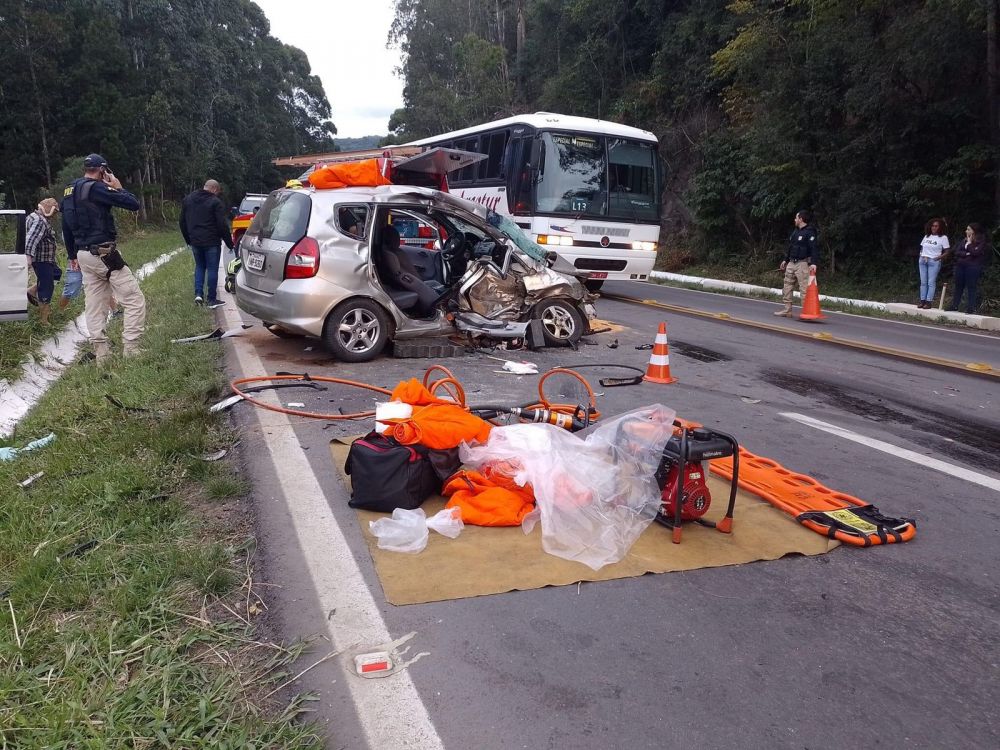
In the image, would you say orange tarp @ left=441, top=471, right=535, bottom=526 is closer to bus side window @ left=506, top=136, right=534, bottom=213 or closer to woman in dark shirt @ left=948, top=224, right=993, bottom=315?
bus side window @ left=506, top=136, right=534, bottom=213

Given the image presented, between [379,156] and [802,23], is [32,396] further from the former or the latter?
[802,23]

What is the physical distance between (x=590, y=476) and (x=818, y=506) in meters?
1.35

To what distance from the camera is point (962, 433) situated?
6.24 meters

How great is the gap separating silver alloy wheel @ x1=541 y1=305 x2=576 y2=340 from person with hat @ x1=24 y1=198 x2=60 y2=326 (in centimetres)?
683

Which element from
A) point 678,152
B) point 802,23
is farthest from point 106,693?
point 678,152

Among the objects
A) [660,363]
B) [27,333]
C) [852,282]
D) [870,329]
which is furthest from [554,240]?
[852,282]

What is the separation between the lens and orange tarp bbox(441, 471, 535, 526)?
3988 millimetres

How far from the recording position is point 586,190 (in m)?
14.1

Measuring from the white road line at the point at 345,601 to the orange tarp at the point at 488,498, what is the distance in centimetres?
65

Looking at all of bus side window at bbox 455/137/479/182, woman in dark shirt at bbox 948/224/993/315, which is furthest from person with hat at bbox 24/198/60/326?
woman in dark shirt at bbox 948/224/993/315

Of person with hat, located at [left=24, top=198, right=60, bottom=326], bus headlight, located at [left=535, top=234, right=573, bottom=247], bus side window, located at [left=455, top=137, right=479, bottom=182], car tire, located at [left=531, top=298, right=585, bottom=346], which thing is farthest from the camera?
bus side window, located at [left=455, top=137, right=479, bottom=182]

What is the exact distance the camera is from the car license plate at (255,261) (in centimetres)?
783

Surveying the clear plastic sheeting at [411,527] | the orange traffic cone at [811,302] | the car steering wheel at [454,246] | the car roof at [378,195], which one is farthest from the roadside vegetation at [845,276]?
the clear plastic sheeting at [411,527]

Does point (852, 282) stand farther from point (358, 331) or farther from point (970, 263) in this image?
point (358, 331)
